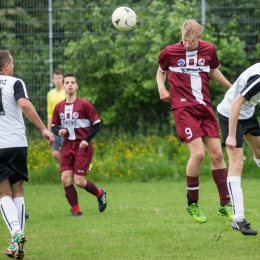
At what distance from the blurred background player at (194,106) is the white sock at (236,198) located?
1.99 feet

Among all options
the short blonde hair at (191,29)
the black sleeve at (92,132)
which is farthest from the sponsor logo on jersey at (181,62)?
the black sleeve at (92,132)

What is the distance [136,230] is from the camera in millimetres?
8297

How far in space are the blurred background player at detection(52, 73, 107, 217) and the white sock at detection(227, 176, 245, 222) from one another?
316 cm

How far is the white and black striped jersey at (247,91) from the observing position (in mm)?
6703

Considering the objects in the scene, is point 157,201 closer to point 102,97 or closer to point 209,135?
point 209,135

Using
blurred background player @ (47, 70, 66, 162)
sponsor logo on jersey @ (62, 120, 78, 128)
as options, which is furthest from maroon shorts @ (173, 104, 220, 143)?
blurred background player @ (47, 70, 66, 162)

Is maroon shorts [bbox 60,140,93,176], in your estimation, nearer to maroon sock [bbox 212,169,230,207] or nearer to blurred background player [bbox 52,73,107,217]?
blurred background player [bbox 52,73,107,217]

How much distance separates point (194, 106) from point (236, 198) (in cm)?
124

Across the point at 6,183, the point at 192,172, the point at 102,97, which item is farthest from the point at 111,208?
the point at 102,97

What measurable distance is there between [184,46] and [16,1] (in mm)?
9287

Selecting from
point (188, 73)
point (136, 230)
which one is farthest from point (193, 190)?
point (188, 73)

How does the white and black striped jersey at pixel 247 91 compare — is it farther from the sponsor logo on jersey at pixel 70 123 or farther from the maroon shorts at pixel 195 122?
the sponsor logo on jersey at pixel 70 123

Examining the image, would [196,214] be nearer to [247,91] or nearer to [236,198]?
[236,198]

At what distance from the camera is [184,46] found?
793 cm
